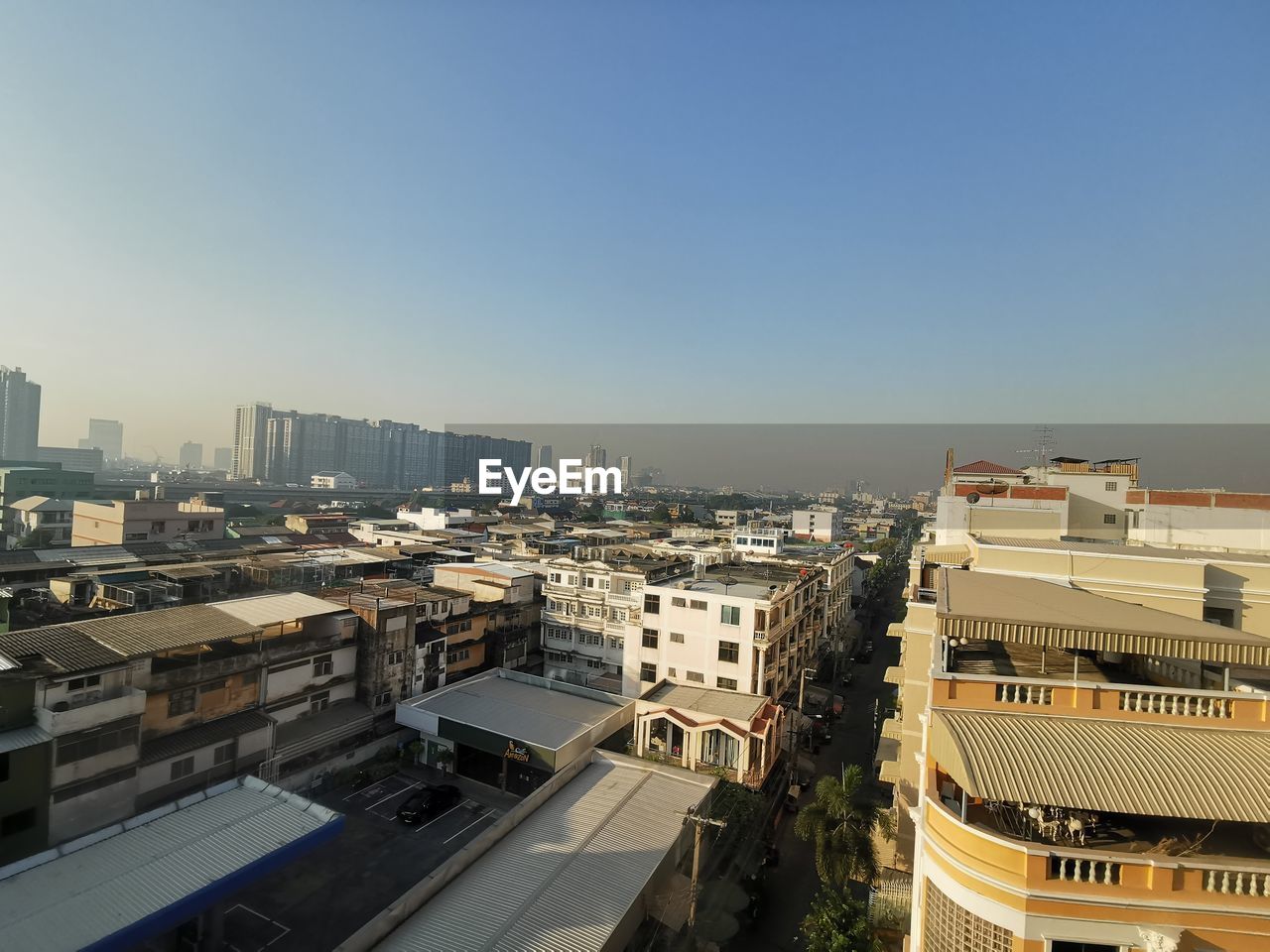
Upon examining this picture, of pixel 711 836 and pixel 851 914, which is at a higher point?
pixel 851 914

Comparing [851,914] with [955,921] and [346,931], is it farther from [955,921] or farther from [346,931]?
[346,931]

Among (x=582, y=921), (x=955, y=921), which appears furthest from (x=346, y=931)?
(x=955, y=921)

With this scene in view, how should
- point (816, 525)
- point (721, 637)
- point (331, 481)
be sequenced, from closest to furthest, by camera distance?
1. point (721, 637)
2. point (816, 525)
3. point (331, 481)

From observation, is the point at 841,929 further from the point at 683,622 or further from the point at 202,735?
the point at 202,735

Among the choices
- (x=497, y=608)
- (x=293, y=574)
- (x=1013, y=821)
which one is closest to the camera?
(x=1013, y=821)

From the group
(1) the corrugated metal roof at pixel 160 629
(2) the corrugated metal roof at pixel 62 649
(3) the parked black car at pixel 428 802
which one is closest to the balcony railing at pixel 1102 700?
(3) the parked black car at pixel 428 802

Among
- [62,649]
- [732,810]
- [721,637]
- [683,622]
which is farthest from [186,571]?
[732,810]
